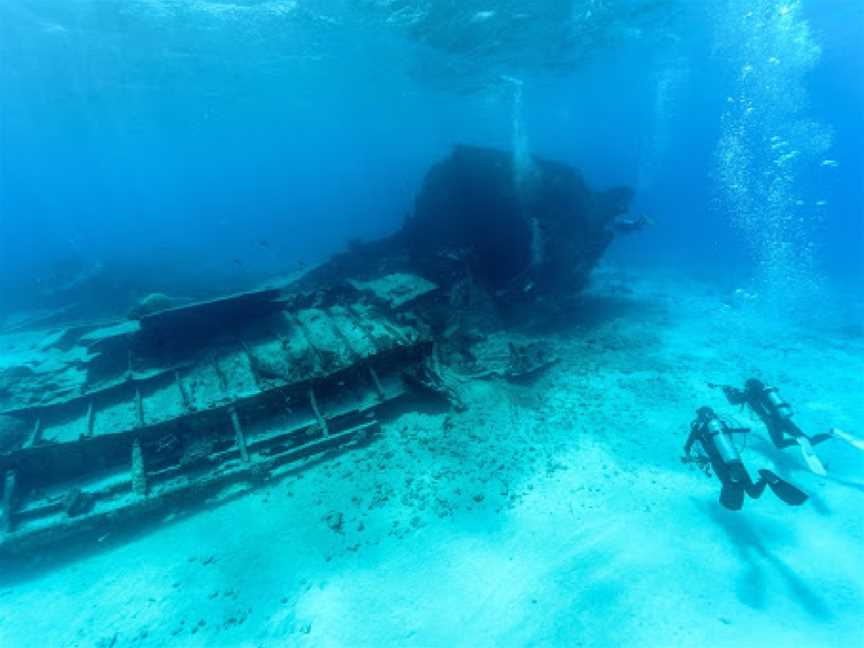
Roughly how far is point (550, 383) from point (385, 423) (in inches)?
173

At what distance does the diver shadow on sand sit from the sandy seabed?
0.02 meters

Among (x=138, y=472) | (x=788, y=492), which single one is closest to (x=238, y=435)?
(x=138, y=472)

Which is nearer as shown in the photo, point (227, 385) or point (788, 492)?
point (788, 492)

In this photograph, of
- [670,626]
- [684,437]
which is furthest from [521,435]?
[670,626]

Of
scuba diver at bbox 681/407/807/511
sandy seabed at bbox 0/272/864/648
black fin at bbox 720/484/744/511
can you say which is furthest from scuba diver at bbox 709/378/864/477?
black fin at bbox 720/484/744/511

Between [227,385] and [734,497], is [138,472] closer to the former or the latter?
[227,385]

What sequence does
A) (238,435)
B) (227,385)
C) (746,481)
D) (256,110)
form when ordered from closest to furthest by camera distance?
(746,481), (238,435), (227,385), (256,110)

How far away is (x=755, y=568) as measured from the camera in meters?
6.12

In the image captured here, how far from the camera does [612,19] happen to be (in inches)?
948

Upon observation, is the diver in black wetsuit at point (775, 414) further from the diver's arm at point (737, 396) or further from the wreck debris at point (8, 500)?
the wreck debris at point (8, 500)

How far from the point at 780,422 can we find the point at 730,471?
2.51 metres

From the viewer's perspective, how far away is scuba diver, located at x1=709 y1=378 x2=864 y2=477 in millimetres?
7671

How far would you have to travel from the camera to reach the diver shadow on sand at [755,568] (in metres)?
5.63

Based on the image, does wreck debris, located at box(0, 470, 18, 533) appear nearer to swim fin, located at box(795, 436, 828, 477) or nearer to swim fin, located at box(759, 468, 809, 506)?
swim fin, located at box(759, 468, 809, 506)
